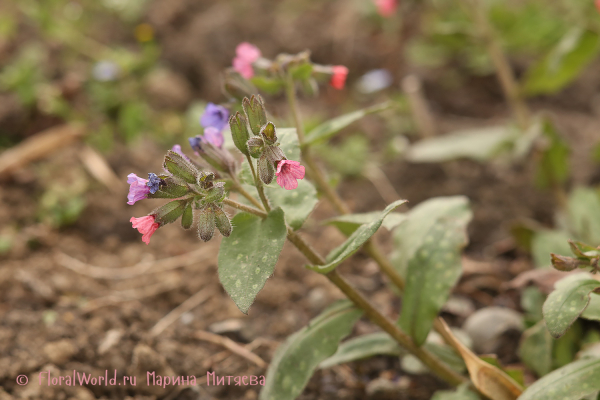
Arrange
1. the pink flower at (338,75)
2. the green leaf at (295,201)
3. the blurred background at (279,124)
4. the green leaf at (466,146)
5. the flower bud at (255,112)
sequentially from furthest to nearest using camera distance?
the green leaf at (466,146) < the blurred background at (279,124) < the pink flower at (338,75) < the green leaf at (295,201) < the flower bud at (255,112)

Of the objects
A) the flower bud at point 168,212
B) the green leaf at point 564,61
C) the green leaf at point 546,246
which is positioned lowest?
the green leaf at point 546,246

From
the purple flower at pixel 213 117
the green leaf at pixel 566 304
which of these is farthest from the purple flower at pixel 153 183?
the green leaf at pixel 566 304

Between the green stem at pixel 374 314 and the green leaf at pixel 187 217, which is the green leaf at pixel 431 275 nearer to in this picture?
the green stem at pixel 374 314

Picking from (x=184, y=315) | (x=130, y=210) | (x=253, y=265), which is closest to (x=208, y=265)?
(x=184, y=315)

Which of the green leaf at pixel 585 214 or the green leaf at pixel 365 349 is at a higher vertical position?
the green leaf at pixel 365 349

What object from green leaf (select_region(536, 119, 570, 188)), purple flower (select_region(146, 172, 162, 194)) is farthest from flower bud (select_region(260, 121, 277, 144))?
green leaf (select_region(536, 119, 570, 188))

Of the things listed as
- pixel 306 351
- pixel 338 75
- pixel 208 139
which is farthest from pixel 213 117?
pixel 306 351

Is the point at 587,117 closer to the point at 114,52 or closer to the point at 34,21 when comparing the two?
the point at 114,52
